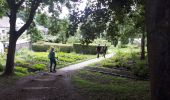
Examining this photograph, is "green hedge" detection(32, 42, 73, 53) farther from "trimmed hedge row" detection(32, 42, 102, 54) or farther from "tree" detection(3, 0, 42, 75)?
"tree" detection(3, 0, 42, 75)

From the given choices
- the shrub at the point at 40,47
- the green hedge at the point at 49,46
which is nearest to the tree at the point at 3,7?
the green hedge at the point at 49,46

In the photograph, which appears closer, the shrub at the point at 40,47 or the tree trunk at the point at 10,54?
the tree trunk at the point at 10,54

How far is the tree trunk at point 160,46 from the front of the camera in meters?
4.91

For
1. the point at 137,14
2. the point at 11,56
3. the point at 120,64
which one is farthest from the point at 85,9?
the point at 120,64

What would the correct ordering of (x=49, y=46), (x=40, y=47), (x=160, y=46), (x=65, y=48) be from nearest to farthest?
1. (x=160, y=46)
2. (x=65, y=48)
3. (x=49, y=46)
4. (x=40, y=47)

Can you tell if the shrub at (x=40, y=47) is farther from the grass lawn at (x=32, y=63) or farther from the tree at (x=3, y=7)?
the tree at (x=3, y=7)

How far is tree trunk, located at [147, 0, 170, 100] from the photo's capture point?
16.1ft

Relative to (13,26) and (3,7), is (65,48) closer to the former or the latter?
(3,7)

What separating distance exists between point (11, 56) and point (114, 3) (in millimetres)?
9461

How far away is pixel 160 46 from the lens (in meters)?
4.96

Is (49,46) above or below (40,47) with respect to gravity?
above

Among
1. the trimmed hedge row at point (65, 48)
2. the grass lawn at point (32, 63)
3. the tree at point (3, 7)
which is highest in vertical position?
the tree at point (3, 7)

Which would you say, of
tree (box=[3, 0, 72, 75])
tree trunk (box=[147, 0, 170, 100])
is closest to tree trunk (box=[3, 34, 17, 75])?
tree (box=[3, 0, 72, 75])

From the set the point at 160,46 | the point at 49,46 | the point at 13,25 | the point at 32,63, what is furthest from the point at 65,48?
the point at 160,46
